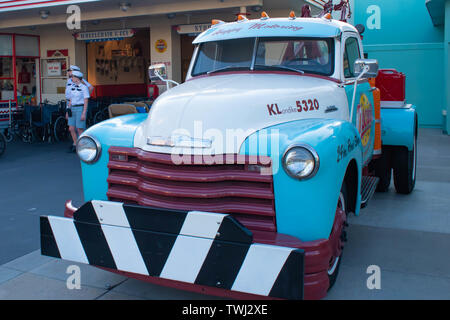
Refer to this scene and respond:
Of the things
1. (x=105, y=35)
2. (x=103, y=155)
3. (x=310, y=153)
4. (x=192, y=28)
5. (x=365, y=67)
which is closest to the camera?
(x=310, y=153)

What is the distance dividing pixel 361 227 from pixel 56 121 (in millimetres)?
9226

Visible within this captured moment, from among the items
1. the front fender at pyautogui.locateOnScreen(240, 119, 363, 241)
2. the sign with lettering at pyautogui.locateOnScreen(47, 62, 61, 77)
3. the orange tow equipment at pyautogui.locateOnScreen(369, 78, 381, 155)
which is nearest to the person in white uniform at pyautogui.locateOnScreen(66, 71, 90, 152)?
the sign with lettering at pyautogui.locateOnScreen(47, 62, 61, 77)

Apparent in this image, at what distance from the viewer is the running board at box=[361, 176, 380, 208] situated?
456cm

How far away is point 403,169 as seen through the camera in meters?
6.59

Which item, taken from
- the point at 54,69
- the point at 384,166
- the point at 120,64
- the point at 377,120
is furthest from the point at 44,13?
the point at 377,120

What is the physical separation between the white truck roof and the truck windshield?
5cm

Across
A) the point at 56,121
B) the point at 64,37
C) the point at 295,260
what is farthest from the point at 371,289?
the point at 64,37

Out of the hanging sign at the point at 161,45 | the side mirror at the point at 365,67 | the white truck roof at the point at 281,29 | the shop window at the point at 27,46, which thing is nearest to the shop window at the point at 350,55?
the white truck roof at the point at 281,29

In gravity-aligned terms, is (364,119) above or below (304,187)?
above

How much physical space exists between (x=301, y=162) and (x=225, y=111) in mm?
694

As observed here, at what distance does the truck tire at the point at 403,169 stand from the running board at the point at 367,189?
41.3 inches

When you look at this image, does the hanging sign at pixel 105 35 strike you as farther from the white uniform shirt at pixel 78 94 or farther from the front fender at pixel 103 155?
the front fender at pixel 103 155

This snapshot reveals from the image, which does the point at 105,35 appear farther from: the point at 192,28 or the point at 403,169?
the point at 403,169
